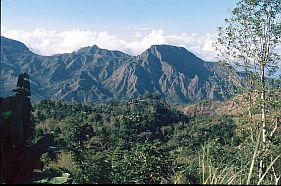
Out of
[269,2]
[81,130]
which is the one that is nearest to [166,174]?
[269,2]

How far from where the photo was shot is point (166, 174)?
37.7 feet

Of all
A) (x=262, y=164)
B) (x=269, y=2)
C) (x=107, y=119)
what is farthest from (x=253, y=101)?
(x=107, y=119)

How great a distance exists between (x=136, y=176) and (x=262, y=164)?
330 cm

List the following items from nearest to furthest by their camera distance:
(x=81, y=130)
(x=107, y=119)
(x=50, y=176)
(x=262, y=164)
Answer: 1. (x=50, y=176)
2. (x=262, y=164)
3. (x=81, y=130)
4. (x=107, y=119)

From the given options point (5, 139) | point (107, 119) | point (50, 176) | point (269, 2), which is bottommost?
point (107, 119)

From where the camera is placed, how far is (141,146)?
13148 millimetres

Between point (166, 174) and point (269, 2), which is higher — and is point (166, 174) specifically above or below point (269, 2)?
below

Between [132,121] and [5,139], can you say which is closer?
[5,139]

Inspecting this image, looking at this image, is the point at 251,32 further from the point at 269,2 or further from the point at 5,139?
the point at 5,139

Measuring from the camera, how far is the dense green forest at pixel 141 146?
653 centimetres

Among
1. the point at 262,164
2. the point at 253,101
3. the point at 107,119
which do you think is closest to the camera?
the point at 262,164

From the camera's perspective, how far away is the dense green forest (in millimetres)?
6526

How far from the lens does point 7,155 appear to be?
467 cm

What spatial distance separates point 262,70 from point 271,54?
497 millimetres
